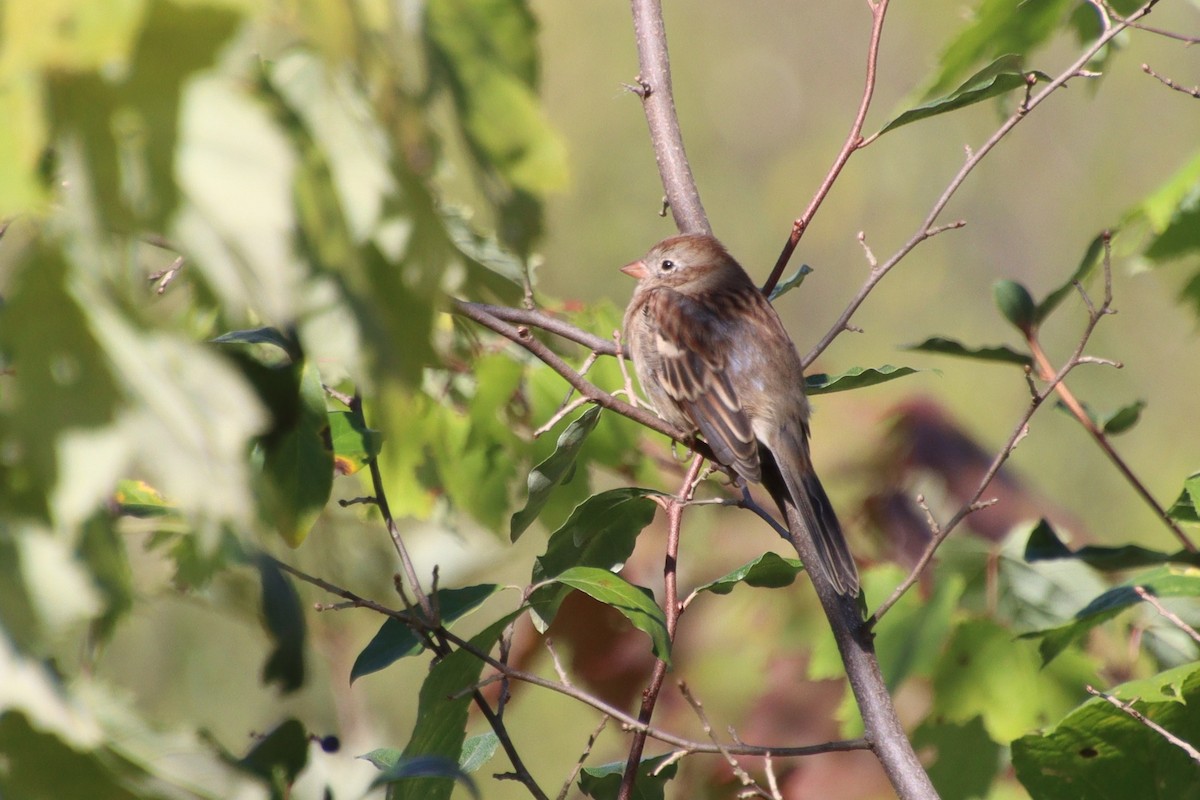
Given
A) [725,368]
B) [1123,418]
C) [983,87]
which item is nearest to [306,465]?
[983,87]

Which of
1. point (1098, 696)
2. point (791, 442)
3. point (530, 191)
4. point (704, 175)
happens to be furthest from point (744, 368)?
point (704, 175)

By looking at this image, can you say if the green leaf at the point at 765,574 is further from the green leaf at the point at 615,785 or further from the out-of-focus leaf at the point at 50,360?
the out-of-focus leaf at the point at 50,360

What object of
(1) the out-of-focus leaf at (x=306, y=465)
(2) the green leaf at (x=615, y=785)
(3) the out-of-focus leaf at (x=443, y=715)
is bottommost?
(2) the green leaf at (x=615, y=785)

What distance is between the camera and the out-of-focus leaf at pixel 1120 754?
169cm

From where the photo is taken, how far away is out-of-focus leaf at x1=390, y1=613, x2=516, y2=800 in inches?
58.7

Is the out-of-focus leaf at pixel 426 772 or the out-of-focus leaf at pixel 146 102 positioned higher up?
the out-of-focus leaf at pixel 146 102

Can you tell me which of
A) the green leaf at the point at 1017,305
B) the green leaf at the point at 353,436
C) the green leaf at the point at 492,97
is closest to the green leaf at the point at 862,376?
the green leaf at the point at 1017,305

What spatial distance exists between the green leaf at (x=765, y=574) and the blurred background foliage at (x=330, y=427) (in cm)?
44

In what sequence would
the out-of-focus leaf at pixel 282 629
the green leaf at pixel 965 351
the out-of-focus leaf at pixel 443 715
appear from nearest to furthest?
1. the out-of-focus leaf at pixel 282 629
2. the out-of-focus leaf at pixel 443 715
3. the green leaf at pixel 965 351

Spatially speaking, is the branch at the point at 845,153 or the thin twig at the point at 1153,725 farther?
the branch at the point at 845,153

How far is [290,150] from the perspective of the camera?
728mm

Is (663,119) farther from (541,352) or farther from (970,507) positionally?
(970,507)

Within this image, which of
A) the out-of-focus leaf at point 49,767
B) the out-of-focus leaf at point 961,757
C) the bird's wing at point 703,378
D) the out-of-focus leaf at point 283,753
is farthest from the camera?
the bird's wing at point 703,378

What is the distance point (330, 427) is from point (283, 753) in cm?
76
